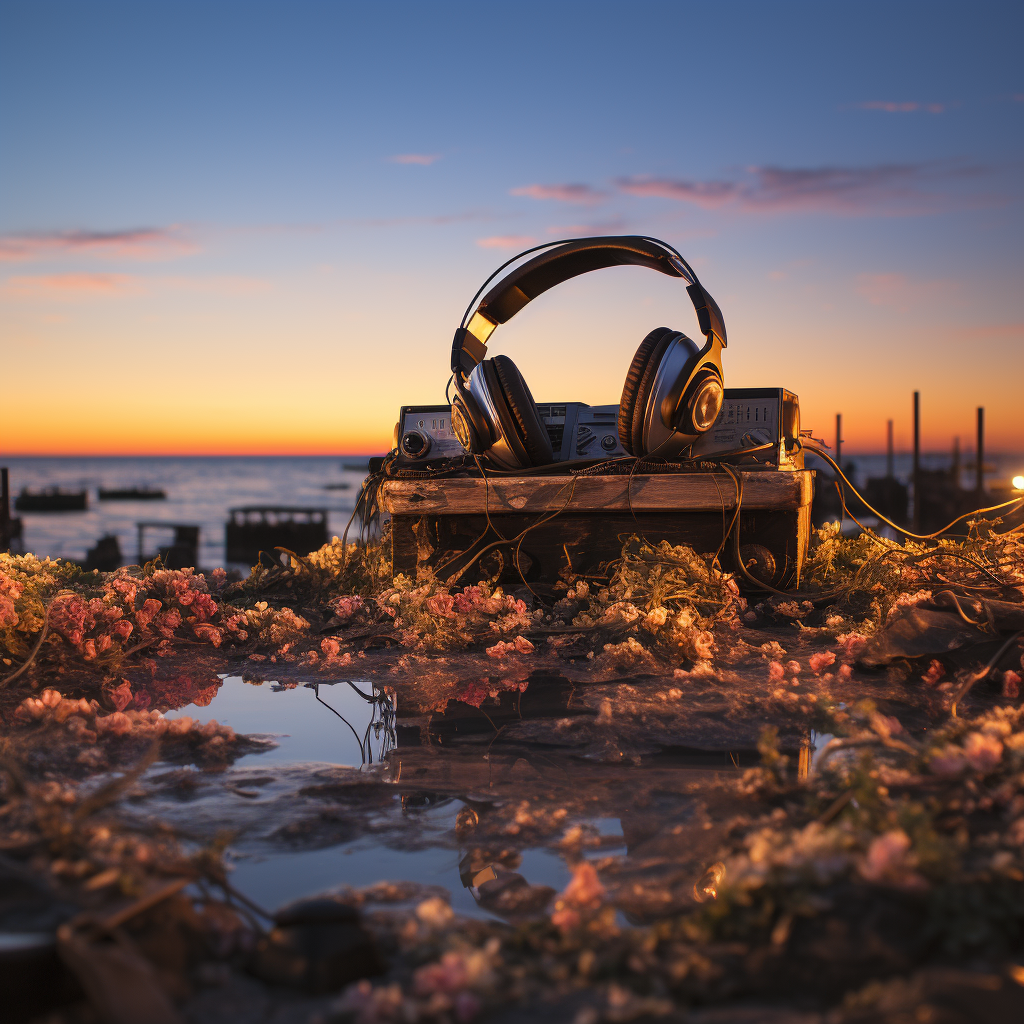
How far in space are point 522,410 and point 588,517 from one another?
70 centimetres

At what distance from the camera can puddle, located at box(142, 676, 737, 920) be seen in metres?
1.34

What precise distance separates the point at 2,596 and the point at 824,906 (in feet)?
8.95

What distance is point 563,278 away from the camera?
4.43 m

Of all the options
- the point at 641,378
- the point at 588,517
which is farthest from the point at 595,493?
the point at 641,378

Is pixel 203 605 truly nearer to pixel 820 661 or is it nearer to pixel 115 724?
pixel 115 724

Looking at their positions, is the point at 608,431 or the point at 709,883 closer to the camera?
the point at 709,883

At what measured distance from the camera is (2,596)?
274 cm

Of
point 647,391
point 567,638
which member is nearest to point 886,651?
point 567,638

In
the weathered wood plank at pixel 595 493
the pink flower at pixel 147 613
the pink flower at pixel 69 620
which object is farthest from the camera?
the weathered wood plank at pixel 595 493

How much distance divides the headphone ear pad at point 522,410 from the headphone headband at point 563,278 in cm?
38

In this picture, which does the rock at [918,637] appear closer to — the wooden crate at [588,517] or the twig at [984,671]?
the twig at [984,671]

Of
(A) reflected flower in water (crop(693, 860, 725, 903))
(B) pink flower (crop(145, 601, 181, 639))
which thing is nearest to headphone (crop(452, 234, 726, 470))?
(B) pink flower (crop(145, 601, 181, 639))

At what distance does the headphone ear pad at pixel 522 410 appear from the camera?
12.7 feet

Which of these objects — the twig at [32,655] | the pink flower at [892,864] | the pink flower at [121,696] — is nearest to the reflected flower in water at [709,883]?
the pink flower at [892,864]
